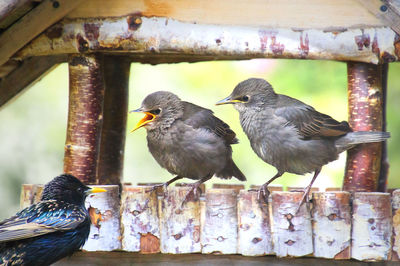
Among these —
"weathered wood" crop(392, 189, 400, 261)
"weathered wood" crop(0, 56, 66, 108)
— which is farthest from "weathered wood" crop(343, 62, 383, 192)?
"weathered wood" crop(0, 56, 66, 108)

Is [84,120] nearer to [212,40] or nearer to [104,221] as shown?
[104,221]

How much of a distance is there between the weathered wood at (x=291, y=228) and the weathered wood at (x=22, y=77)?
9.76ft

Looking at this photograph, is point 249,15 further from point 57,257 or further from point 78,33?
point 57,257

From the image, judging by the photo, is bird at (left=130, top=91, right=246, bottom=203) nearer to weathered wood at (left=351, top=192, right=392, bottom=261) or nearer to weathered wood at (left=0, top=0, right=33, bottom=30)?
weathered wood at (left=0, top=0, right=33, bottom=30)

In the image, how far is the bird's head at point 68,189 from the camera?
558 cm

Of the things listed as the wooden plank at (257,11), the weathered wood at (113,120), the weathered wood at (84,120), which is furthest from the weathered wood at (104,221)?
the wooden plank at (257,11)

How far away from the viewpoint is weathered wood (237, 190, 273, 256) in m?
5.45

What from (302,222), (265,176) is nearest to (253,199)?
(302,222)

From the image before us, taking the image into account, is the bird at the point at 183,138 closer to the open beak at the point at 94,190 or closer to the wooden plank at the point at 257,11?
the open beak at the point at 94,190

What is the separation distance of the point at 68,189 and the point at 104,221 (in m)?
0.37

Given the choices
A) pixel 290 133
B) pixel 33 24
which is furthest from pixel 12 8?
pixel 290 133

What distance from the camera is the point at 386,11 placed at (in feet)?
18.6

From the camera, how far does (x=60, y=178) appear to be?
18.6 feet

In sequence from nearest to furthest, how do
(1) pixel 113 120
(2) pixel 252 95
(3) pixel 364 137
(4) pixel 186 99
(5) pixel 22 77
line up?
(3) pixel 364 137 → (2) pixel 252 95 → (5) pixel 22 77 → (1) pixel 113 120 → (4) pixel 186 99
